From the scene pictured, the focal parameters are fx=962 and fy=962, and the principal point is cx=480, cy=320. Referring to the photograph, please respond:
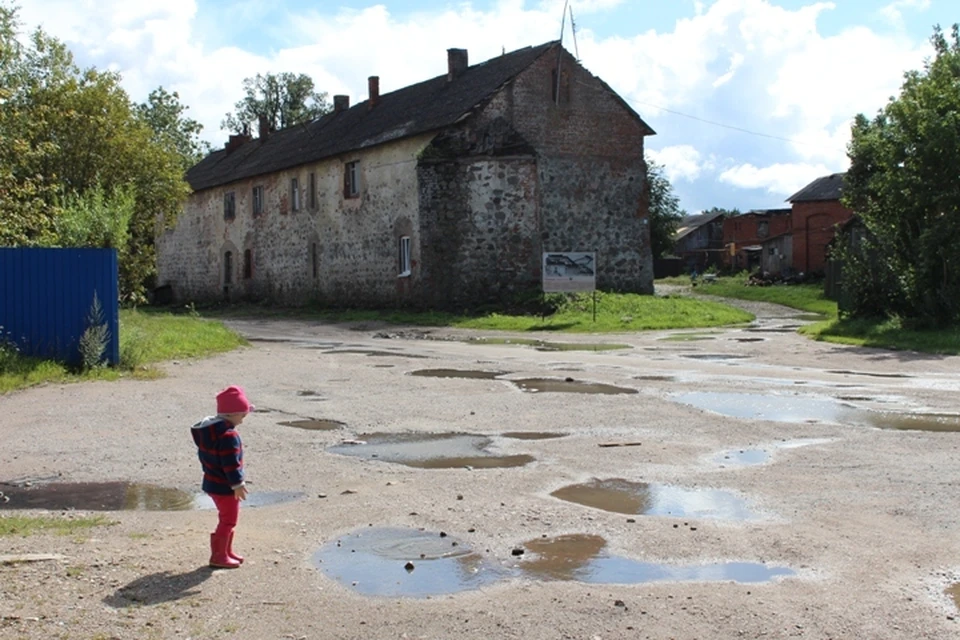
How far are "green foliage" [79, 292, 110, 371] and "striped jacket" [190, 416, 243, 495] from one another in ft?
34.9

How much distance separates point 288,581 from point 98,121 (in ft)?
106

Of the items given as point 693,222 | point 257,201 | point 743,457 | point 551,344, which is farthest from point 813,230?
point 743,457

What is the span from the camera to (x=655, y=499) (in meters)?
7.45

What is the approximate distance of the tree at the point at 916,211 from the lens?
73.0 ft

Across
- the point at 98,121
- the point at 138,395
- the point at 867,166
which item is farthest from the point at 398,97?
the point at 138,395

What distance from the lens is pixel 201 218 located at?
53031 mm

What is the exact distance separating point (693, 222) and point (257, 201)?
59.2 m

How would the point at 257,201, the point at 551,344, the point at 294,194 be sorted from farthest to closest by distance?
the point at 257,201, the point at 294,194, the point at 551,344

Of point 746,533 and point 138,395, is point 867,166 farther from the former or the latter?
point 746,533

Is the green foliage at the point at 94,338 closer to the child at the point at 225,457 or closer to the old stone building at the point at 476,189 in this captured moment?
the child at the point at 225,457

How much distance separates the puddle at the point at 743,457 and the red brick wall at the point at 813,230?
1979 inches

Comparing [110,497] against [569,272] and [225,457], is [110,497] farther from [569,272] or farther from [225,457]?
[569,272]

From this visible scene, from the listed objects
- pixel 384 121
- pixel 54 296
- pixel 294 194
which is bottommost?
pixel 54 296

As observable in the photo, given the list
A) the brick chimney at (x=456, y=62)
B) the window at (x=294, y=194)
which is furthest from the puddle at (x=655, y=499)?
the window at (x=294, y=194)
